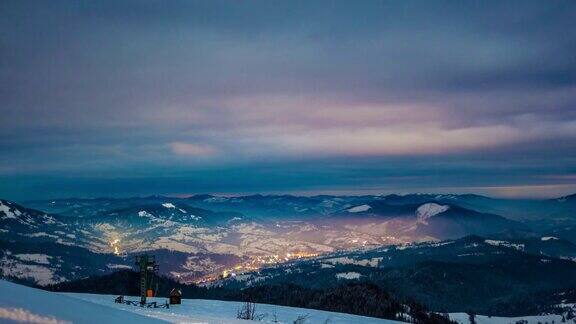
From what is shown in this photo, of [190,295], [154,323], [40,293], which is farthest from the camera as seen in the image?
[190,295]

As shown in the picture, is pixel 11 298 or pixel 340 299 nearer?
pixel 11 298

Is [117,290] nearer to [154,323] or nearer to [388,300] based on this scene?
[388,300]

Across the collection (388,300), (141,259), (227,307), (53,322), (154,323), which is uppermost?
(53,322)

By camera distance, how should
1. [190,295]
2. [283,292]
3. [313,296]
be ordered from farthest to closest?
[190,295]
[283,292]
[313,296]

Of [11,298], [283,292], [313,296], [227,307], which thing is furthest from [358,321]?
[283,292]

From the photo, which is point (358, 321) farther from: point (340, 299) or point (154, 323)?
point (340, 299)

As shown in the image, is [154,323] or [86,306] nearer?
[86,306]

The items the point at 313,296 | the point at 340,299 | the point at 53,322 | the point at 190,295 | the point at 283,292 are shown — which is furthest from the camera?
the point at 190,295

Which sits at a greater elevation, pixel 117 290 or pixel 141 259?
pixel 141 259

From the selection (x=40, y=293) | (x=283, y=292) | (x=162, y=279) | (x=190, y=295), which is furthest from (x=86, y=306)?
(x=162, y=279)
